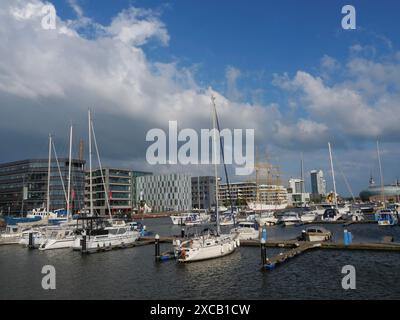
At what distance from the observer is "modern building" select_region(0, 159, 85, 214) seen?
161500mm

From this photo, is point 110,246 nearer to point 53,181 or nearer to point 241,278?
point 241,278

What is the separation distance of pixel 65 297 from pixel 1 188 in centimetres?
17340

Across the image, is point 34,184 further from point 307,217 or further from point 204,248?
point 204,248

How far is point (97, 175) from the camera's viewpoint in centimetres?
18800

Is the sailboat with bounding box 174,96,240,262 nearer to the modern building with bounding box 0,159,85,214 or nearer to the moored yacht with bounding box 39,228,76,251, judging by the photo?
the moored yacht with bounding box 39,228,76,251

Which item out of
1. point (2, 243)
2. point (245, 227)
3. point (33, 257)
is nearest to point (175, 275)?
point (33, 257)

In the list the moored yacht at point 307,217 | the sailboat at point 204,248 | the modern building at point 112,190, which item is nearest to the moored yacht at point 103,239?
the sailboat at point 204,248

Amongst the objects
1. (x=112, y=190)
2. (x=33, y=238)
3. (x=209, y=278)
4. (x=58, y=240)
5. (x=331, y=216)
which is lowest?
(x=209, y=278)

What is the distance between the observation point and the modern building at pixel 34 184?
16150 cm

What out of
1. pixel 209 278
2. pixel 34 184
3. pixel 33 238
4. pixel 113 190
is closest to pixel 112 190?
pixel 113 190

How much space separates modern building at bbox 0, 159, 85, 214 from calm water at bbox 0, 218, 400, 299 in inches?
4756

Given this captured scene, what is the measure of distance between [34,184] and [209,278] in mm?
150683

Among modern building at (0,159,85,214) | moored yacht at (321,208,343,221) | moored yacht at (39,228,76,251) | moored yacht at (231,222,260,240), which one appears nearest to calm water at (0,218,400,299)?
moored yacht at (39,228,76,251)

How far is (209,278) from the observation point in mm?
33281
